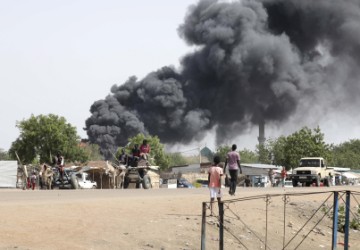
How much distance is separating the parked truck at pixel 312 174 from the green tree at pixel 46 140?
102 ft

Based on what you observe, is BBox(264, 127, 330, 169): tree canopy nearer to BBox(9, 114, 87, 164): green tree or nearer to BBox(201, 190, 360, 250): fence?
BBox(9, 114, 87, 164): green tree

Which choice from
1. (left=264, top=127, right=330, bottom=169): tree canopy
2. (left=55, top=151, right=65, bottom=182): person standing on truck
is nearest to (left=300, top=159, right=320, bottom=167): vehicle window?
(left=55, top=151, right=65, bottom=182): person standing on truck

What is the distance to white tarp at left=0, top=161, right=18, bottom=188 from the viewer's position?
4137 centimetres

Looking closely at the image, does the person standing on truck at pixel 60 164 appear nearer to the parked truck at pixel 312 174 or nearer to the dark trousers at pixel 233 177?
the dark trousers at pixel 233 177

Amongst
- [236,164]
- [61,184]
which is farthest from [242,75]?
[236,164]

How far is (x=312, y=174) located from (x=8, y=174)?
20320mm

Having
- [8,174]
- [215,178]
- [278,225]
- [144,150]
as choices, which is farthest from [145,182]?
[8,174]

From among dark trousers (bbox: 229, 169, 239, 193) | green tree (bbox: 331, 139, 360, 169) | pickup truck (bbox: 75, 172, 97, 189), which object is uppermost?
green tree (bbox: 331, 139, 360, 169)

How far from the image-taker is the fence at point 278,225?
15.3 metres

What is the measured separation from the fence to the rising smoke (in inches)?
3012

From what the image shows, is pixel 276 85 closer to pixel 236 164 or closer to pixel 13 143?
pixel 13 143

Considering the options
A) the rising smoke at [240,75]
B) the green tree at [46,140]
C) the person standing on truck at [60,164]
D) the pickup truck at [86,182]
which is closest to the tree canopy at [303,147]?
the rising smoke at [240,75]

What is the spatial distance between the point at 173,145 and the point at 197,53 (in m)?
15.7

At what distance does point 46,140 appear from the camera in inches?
2785
